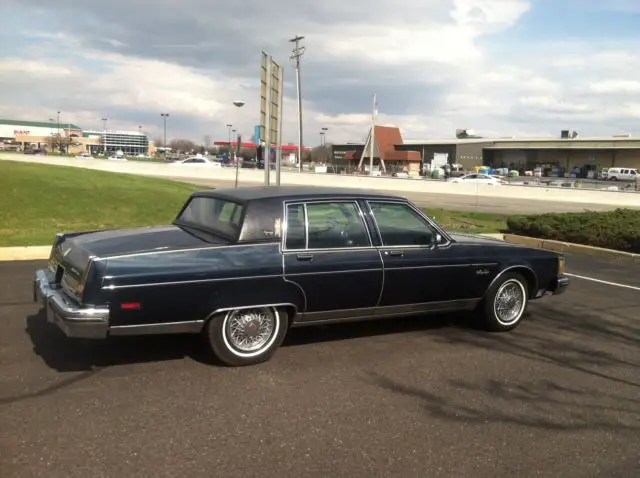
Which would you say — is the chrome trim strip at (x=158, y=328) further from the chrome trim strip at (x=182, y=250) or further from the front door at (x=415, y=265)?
the front door at (x=415, y=265)

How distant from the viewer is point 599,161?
3292 inches

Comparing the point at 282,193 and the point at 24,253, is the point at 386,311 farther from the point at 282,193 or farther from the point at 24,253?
the point at 24,253

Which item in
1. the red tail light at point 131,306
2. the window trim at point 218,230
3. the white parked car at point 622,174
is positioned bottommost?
the red tail light at point 131,306

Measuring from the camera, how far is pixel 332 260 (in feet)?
16.5

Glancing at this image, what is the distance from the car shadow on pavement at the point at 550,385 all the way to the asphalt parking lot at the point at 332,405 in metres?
0.02

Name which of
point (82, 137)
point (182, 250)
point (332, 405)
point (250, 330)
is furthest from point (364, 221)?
point (82, 137)

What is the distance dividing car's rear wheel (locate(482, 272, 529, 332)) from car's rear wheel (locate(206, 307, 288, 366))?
2248 mm

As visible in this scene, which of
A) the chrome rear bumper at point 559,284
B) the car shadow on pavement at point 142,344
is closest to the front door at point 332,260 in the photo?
the car shadow on pavement at point 142,344

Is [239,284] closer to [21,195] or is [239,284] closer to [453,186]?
[21,195]

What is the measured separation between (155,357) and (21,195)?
11.3m

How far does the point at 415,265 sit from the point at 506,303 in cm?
129

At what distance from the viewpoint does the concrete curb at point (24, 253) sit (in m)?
9.65

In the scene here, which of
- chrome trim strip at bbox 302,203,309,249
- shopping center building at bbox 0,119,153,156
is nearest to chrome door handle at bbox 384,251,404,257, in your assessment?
chrome trim strip at bbox 302,203,309,249

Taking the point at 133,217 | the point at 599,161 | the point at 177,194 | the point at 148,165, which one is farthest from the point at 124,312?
the point at 599,161
